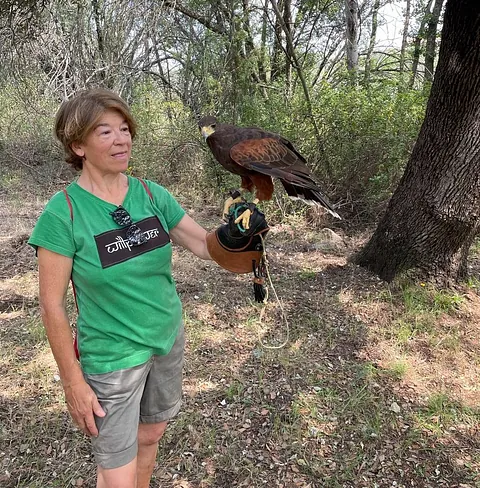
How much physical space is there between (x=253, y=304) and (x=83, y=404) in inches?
105

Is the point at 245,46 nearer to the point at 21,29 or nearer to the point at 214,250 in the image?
the point at 21,29

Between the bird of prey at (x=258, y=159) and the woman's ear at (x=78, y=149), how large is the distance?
0.85 metres

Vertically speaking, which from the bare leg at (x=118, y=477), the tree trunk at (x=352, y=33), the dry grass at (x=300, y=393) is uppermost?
the tree trunk at (x=352, y=33)

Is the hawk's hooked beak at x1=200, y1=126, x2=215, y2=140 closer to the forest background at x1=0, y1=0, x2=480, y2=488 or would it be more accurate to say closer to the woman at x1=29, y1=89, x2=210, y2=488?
the woman at x1=29, y1=89, x2=210, y2=488

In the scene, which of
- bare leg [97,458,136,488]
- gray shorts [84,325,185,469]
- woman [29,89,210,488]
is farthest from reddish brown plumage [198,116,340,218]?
bare leg [97,458,136,488]

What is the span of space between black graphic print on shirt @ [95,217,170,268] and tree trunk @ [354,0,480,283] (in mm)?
3049

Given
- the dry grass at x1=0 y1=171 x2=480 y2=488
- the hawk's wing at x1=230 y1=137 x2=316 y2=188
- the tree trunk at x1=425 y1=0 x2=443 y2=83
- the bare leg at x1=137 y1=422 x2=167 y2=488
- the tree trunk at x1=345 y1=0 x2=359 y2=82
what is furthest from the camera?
the tree trunk at x1=425 y1=0 x2=443 y2=83

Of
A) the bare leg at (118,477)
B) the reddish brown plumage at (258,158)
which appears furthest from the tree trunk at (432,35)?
the bare leg at (118,477)

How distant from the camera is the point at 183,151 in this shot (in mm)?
7309

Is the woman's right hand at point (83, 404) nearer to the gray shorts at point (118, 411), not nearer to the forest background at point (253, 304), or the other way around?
the gray shorts at point (118, 411)

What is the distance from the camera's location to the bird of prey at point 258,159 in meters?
2.16

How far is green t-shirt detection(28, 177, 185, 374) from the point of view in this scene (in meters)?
1.37

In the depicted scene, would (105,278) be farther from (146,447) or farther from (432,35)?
(432,35)

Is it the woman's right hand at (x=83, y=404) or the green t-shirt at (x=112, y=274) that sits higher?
the green t-shirt at (x=112, y=274)
